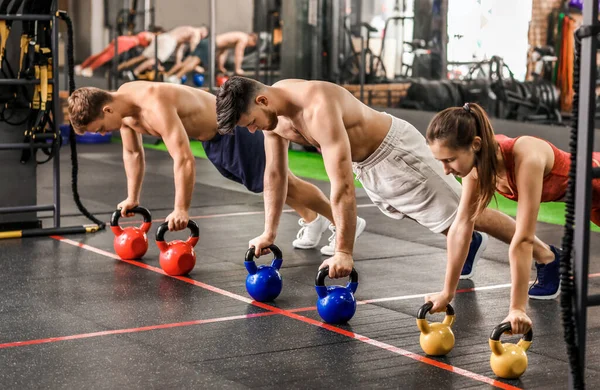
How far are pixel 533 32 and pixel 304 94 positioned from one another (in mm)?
6724

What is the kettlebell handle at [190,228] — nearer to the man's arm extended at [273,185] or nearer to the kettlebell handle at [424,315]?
the man's arm extended at [273,185]

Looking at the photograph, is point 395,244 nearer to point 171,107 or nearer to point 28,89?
point 171,107

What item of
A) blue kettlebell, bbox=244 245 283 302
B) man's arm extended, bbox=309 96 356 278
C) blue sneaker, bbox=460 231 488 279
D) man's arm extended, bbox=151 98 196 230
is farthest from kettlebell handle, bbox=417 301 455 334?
man's arm extended, bbox=151 98 196 230

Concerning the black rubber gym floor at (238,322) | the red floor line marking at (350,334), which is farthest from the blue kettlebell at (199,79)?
the red floor line marking at (350,334)

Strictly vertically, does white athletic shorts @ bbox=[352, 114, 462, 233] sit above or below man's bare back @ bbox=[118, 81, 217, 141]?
below

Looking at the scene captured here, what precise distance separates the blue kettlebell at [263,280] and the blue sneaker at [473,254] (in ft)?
3.60

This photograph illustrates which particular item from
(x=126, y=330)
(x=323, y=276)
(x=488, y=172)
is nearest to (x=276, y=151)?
(x=323, y=276)

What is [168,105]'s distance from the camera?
5.06 m

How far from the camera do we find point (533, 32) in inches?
400

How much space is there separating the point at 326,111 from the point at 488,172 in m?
0.88

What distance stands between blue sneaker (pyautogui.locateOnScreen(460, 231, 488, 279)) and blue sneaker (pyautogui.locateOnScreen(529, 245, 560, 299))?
49cm

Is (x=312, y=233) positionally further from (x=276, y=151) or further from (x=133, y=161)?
(x=276, y=151)

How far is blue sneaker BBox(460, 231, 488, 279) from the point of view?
16.5 feet

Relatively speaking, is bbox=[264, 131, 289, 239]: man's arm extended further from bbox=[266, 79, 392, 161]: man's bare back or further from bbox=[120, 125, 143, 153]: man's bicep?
bbox=[120, 125, 143, 153]: man's bicep
